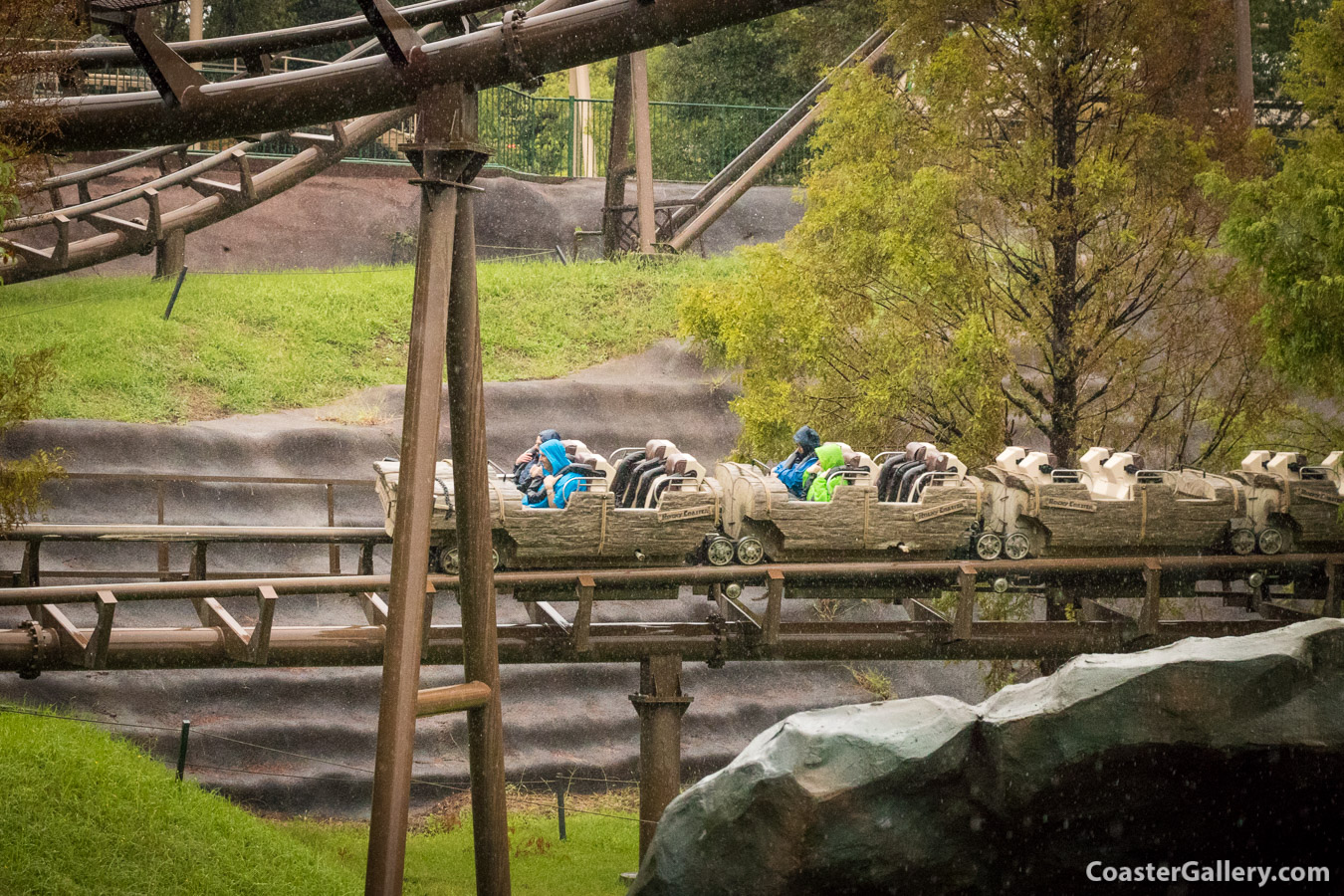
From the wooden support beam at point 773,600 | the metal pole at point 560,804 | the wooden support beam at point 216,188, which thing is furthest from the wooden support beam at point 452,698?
the wooden support beam at point 216,188

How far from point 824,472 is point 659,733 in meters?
2.09

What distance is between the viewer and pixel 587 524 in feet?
26.2

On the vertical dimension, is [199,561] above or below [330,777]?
above

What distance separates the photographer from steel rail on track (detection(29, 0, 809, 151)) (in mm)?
5012

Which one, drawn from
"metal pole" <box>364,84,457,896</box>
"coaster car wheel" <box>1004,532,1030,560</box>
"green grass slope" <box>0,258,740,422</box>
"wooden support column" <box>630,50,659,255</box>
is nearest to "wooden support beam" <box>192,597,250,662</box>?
"metal pole" <box>364,84,457,896</box>

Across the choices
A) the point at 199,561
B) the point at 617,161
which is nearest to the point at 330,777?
the point at 199,561

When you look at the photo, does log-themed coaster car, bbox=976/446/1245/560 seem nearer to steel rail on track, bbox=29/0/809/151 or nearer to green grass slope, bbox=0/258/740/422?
steel rail on track, bbox=29/0/809/151

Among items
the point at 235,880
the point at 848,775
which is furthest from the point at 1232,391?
the point at 235,880

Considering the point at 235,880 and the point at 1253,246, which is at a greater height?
the point at 1253,246

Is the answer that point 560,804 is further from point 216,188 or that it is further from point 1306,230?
point 216,188

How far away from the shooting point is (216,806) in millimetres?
8445

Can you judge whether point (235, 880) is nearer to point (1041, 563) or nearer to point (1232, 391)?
point (1041, 563)

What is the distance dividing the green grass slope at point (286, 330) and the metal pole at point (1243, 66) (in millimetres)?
7280

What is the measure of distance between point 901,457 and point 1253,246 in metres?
2.75
